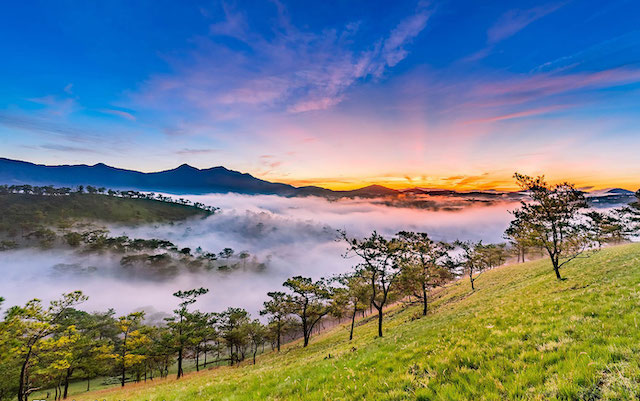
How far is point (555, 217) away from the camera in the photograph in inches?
1197

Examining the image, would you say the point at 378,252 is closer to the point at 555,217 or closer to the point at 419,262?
the point at 419,262

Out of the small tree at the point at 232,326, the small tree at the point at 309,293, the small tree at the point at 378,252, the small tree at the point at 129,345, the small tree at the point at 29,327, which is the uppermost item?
the small tree at the point at 378,252

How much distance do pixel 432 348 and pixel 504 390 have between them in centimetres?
576

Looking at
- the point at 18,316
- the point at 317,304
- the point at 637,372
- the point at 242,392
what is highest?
the point at 637,372

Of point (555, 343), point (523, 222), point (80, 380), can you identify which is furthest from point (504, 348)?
point (80, 380)

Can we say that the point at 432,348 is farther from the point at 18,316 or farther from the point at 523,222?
the point at 18,316

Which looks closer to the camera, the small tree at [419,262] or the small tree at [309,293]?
the small tree at [419,262]

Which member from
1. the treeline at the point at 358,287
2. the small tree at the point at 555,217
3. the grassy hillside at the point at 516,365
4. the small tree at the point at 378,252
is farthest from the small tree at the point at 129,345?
the small tree at the point at 555,217

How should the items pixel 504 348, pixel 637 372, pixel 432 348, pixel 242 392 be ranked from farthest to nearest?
1. pixel 242 392
2. pixel 432 348
3. pixel 504 348
4. pixel 637 372

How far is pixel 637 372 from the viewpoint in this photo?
16.9 ft

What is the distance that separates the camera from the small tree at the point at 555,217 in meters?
29.7

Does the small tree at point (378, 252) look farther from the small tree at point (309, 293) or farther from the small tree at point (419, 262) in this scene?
the small tree at point (309, 293)

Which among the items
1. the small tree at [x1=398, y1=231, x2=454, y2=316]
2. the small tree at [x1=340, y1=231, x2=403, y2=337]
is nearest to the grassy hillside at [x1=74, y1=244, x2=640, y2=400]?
the small tree at [x1=340, y1=231, x2=403, y2=337]

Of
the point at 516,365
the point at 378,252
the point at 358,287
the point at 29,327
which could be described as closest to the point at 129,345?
the point at 29,327
